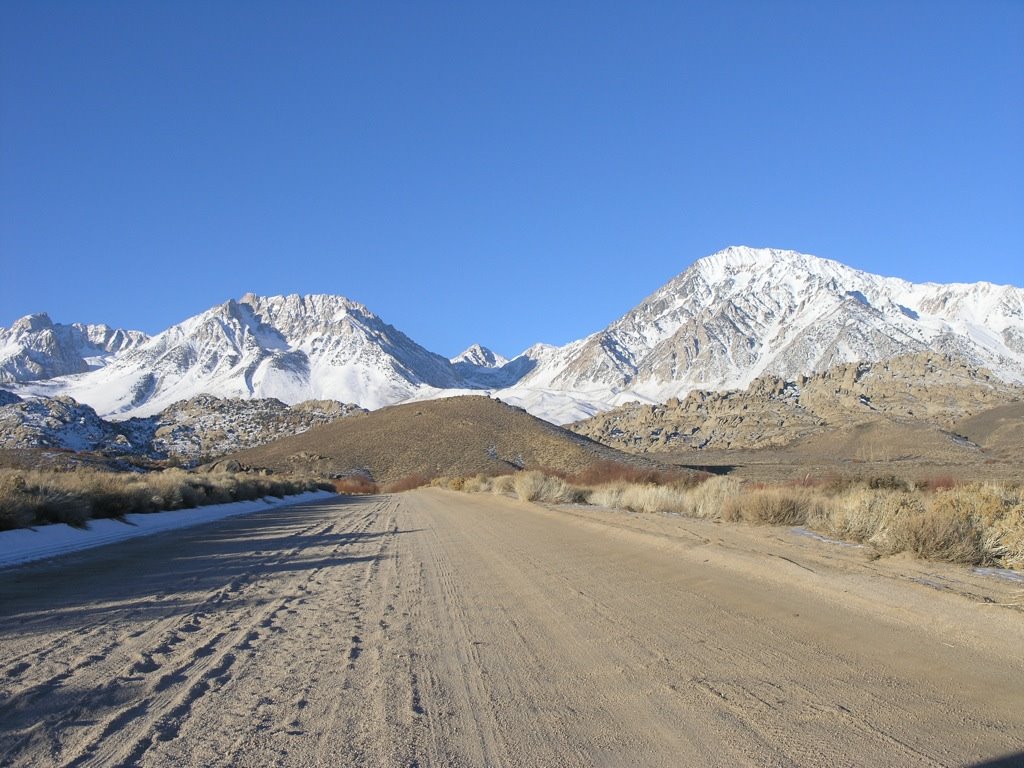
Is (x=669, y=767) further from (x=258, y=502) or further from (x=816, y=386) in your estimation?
(x=816, y=386)

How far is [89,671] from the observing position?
203 inches

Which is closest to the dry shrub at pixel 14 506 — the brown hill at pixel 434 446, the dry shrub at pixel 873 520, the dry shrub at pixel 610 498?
the dry shrub at pixel 873 520

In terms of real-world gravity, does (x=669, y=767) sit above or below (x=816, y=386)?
below

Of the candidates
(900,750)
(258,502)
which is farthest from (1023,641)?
(258,502)

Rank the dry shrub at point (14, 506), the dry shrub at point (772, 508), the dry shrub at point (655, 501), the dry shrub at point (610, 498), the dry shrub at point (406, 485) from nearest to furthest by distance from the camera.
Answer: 1. the dry shrub at point (14, 506)
2. the dry shrub at point (772, 508)
3. the dry shrub at point (655, 501)
4. the dry shrub at point (610, 498)
5. the dry shrub at point (406, 485)

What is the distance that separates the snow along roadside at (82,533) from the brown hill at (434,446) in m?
52.3

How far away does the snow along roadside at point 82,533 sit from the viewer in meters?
11.7

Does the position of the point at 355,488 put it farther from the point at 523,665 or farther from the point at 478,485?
the point at 523,665

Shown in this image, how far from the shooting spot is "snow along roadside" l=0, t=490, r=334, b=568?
38.4 ft

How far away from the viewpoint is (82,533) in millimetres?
14977

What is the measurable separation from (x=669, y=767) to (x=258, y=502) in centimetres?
3439

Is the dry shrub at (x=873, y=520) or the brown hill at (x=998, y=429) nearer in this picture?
the dry shrub at (x=873, y=520)

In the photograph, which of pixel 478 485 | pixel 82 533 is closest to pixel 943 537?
pixel 82 533

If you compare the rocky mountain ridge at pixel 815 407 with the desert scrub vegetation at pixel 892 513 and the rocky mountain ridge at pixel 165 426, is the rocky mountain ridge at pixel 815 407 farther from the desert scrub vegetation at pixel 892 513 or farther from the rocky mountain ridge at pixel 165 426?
the desert scrub vegetation at pixel 892 513
